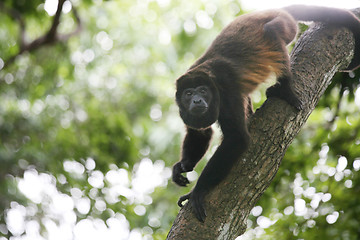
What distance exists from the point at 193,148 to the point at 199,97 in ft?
2.33

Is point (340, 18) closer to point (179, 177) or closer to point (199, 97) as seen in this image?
point (199, 97)

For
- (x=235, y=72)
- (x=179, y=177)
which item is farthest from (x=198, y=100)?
(x=179, y=177)

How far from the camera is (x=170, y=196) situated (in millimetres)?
8367

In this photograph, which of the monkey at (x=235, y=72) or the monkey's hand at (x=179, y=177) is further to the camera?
the monkey's hand at (x=179, y=177)

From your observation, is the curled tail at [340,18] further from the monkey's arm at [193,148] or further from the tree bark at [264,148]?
Answer: the monkey's arm at [193,148]

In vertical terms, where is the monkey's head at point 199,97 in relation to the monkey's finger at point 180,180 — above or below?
above

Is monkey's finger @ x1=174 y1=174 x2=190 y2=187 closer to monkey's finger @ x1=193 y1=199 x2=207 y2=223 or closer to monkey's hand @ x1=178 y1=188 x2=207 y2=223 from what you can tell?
monkey's hand @ x1=178 y1=188 x2=207 y2=223

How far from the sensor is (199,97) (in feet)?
11.9

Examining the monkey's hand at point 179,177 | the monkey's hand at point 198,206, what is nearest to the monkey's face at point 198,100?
the monkey's hand at point 179,177

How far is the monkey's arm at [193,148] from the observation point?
4.06 metres

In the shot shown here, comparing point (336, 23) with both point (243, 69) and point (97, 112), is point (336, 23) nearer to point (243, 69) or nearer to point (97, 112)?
point (243, 69)

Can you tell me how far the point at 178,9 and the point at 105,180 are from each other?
14.2ft

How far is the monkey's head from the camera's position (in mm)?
3604

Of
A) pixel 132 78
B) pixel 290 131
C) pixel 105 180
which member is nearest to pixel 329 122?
pixel 290 131
